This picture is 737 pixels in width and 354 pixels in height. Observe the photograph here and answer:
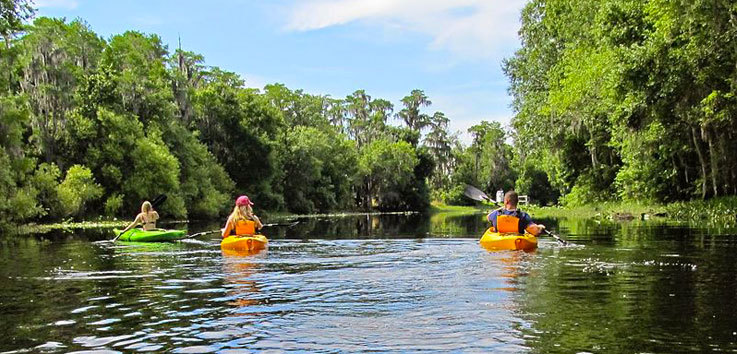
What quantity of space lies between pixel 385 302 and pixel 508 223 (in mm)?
7009

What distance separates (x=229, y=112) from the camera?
59.5m

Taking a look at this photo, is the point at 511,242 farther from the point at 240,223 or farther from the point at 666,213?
the point at 666,213

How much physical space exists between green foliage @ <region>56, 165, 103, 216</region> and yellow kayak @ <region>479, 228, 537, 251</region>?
29.5 meters

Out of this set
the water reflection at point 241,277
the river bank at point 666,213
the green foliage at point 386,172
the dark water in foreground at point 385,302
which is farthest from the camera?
the green foliage at point 386,172

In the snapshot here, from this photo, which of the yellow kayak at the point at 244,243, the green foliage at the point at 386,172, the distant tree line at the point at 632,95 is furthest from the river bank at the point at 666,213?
the green foliage at the point at 386,172

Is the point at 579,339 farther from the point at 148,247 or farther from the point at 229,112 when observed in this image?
the point at 229,112

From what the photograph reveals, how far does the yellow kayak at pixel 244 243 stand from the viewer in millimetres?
15336

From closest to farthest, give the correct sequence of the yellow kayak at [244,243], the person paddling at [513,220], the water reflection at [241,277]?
the water reflection at [241,277], the person paddling at [513,220], the yellow kayak at [244,243]

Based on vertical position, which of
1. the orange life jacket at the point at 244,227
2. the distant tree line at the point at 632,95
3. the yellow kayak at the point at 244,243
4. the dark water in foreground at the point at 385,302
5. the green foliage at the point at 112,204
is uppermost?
the distant tree line at the point at 632,95

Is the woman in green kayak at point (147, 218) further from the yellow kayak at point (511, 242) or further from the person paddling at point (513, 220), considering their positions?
the person paddling at point (513, 220)

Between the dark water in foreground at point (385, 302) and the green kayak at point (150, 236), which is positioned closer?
the dark water in foreground at point (385, 302)

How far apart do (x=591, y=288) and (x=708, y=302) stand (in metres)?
1.59

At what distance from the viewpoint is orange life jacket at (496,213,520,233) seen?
14445 millimetres

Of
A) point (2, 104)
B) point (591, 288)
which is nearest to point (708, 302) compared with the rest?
point (591, 288)
